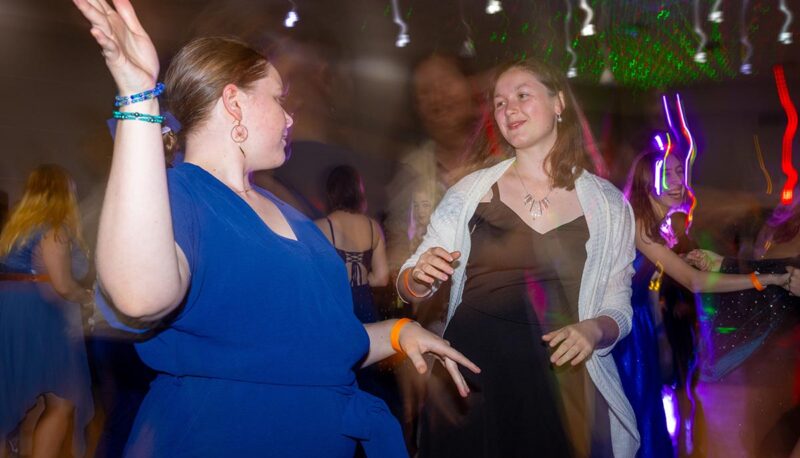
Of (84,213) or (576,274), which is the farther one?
(84,213)

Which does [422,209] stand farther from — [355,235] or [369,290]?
[369,290]

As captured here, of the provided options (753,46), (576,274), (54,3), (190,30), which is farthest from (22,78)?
(753,46)

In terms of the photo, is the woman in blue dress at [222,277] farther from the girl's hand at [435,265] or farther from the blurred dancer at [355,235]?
the blurred dancer at [355,235]

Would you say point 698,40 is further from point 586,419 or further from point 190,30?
point 586,419

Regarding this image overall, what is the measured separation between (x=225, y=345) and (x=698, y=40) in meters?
7.86

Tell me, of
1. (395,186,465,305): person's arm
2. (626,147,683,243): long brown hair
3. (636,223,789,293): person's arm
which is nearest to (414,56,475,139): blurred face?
(626,147,683,243): long brown hair

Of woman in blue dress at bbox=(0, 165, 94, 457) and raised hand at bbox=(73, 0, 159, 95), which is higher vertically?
raised hand at bbox=(73, 0, 159, 95)

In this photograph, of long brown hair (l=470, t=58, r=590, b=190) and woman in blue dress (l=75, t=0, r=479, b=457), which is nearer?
woman in blue dress (l=75, t=0, r=479, b=457)

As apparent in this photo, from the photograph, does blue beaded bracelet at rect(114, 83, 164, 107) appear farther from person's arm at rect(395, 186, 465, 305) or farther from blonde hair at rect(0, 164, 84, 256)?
blonde hair at rect(0, 164, 84, 256)

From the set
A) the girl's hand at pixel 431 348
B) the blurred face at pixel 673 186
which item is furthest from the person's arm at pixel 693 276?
the girl's hand at pixel 431 348

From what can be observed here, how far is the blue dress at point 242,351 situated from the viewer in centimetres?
111

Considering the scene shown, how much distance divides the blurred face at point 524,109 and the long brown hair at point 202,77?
1180mm

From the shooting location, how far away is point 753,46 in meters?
7.82

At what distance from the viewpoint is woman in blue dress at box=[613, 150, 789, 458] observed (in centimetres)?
284
